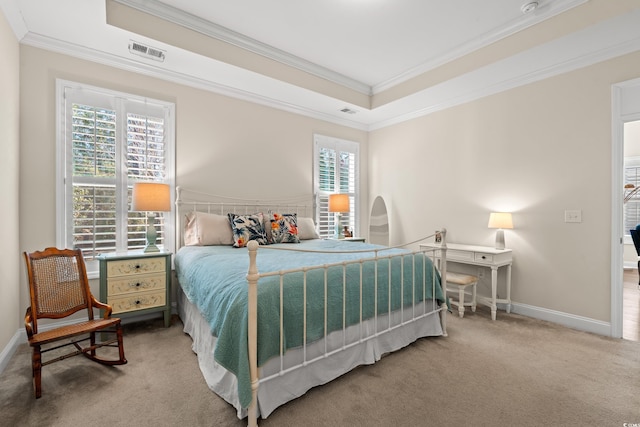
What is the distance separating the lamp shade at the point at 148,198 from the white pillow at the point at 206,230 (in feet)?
1.19

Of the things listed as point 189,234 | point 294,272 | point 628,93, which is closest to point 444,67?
point 628,93

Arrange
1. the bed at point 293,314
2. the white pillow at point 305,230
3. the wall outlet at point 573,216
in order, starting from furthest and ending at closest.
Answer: the white pillow at point 305,230 < the wall outlet at point 573,216 < the bed at point 293,314

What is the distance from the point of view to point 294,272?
73.1 inches

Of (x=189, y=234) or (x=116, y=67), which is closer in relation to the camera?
(x=116, y=67)

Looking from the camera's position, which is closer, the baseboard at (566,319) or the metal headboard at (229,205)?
the baseboard at (566,319)

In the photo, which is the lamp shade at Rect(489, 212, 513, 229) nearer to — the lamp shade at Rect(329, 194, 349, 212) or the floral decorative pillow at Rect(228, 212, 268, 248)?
the lamp shade at Rect(329, 194, 349, 212)

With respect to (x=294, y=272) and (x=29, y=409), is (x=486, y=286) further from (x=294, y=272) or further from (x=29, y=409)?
(x=29, y=409)

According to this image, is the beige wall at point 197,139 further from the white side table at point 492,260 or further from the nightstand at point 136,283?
the white side table at point 492,260

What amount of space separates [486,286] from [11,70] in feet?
16.6

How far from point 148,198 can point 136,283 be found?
80cm

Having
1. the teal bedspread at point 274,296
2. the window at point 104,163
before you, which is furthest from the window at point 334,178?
the window at point 104,163

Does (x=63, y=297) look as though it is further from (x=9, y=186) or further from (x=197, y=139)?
(x=197, y=139)

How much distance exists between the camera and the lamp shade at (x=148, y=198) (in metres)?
2.83

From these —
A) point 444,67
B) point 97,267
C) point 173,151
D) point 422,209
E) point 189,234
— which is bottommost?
point 97,267
